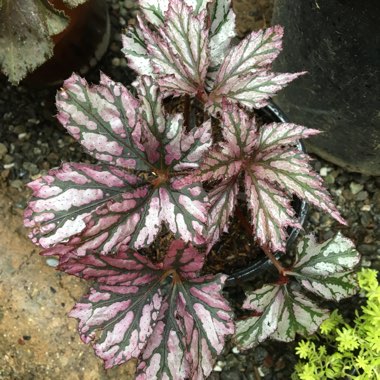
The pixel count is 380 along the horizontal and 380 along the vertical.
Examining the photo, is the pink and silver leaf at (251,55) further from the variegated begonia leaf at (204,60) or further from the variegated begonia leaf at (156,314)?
the variegated begonia leaf at (156,314)

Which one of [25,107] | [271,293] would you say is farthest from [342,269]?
[25,107]

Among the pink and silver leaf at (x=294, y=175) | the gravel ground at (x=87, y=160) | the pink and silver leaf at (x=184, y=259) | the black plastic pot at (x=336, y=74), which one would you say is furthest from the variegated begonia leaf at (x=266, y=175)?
the gravel ground at (x=87, y=160)

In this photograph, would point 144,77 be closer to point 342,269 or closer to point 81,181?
point 81,181

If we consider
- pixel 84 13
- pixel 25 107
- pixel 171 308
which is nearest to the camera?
pixel 171 308

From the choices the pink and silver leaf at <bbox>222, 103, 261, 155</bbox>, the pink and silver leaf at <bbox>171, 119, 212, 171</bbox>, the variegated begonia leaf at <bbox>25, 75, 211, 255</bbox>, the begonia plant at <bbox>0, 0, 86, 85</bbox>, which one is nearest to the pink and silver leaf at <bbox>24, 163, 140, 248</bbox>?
the variegated begonia leaf at <bbox>25, 75, 211, 255</bbox>

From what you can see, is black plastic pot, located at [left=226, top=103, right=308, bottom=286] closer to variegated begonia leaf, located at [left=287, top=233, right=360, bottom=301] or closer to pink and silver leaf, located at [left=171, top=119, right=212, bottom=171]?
variegated begonia leaf, located at [left=287, top=233, right=360, bottom=301]

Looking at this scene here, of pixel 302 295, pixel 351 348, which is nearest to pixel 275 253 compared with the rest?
pixel 302 295

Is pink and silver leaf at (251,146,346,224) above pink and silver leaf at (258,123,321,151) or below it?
below
